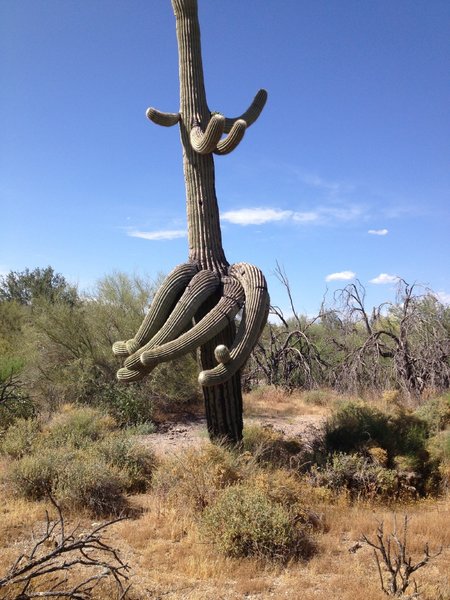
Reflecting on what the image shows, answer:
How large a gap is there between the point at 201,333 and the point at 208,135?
268 cm

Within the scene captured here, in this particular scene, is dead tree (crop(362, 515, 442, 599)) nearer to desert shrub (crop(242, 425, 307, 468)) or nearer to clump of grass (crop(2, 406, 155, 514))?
desert shrub (crop(242, 425, 307, 468))

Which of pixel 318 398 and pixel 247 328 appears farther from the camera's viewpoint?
pixel 318 398

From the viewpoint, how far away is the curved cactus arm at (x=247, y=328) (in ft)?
20.8

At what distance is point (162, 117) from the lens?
7449 millimetres

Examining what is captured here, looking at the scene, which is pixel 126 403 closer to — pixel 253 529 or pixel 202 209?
pixel 202 209

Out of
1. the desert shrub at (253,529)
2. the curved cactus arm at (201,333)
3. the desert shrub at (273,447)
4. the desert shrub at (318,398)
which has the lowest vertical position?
the desert shrub at (253,529)

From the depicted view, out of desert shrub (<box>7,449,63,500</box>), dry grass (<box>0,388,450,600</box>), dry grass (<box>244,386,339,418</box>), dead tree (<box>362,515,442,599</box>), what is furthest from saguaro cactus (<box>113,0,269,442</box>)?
dry grass (<box>244,386,339,418</box>)

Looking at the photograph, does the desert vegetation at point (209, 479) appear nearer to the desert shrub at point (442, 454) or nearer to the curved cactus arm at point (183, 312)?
the desert shrub at point (442, 454)

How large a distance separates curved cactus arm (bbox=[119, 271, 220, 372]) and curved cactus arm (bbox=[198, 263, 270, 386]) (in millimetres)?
497

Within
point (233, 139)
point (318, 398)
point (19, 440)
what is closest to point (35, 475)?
point (19, 440)

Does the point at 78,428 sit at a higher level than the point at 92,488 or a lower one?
higher

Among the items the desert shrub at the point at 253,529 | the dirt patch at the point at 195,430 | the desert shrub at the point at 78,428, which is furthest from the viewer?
the dirt patch at the point at 195,430

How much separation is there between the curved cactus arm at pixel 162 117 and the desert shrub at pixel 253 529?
5235 mm

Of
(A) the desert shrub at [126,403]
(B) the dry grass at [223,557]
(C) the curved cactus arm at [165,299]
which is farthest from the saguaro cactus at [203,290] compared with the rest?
(A) the desert shrub at [126,403]
